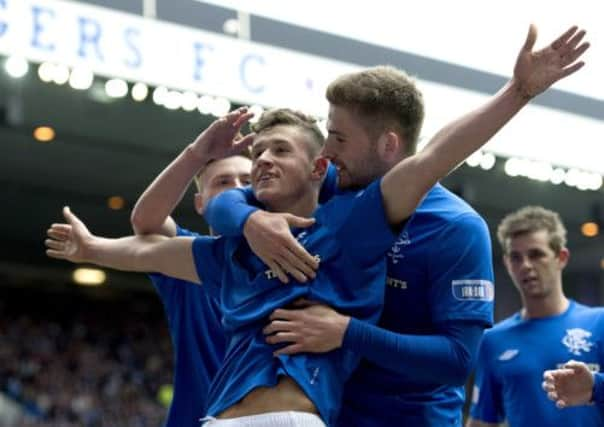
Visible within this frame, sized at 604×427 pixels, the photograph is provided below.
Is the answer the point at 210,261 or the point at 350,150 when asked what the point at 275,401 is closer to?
the point at 210,261

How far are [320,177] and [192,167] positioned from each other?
74 centimetres

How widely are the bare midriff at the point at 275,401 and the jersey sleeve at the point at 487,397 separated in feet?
10.3

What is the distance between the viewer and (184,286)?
4.46 m

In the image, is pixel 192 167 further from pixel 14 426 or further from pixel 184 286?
pixel 14 426

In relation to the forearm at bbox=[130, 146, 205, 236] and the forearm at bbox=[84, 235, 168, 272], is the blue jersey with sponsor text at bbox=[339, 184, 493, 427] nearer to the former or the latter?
the forearm at bbox=[84, 235, 168, 272]

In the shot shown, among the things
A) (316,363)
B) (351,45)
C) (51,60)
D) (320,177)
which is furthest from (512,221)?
(351,45)

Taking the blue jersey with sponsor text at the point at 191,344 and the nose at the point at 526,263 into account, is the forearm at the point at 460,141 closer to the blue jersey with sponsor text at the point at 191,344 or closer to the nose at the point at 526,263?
the blue jersey with sponsor text at the point at 191,344

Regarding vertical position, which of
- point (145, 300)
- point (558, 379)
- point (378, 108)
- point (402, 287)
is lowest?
point (558, 379)

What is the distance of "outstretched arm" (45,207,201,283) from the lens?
372 cm

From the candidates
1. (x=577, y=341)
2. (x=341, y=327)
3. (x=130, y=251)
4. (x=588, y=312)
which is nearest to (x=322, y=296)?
(x=341, y=327)

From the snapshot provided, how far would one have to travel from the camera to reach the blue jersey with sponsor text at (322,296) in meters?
3.08

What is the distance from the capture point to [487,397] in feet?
19.6

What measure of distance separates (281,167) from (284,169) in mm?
11

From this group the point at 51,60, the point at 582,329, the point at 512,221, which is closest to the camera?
the point at 582,329
